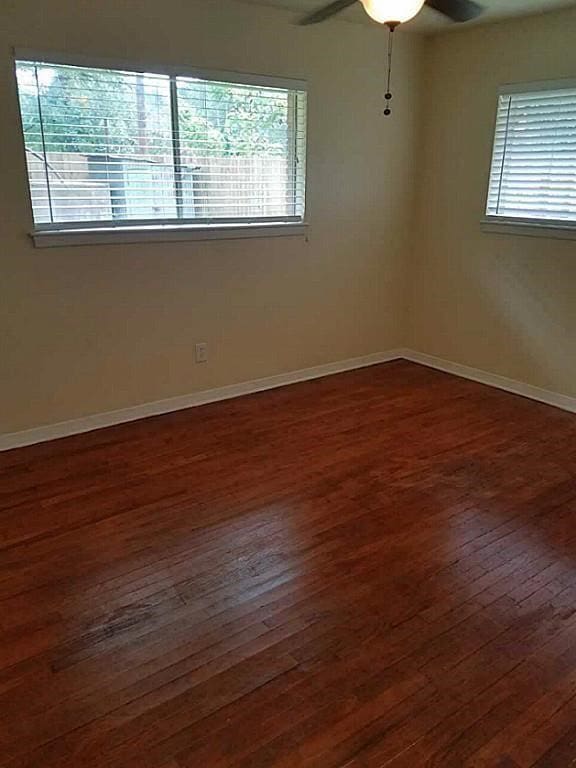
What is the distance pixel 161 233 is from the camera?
3.55 m

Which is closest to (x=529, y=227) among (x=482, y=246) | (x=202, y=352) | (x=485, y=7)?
(x=482, y=246)

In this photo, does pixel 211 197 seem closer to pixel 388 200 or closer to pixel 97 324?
pixel 97 324

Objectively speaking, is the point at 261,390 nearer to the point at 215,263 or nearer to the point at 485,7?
the point at 215,263

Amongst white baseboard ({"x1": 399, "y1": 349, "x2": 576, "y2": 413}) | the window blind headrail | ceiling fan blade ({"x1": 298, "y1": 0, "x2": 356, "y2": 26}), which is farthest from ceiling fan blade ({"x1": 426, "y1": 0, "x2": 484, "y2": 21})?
white baseboard ({"x1": 399, "y1": 349, "x2": 576, "y2": 413})

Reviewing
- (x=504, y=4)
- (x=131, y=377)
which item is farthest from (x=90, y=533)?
(x=504, y=4)

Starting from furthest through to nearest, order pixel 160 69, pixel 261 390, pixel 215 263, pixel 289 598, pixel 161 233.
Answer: pixel 261 390
pixel 215 263
pixel 161 233
pixel 160 69
pixel 289 598

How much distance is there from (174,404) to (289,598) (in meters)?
2.01

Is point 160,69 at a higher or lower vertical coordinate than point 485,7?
lower

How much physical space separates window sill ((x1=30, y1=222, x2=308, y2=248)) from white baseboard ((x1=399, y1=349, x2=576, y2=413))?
1.53m

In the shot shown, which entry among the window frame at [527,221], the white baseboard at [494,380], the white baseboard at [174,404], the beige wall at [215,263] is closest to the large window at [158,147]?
the beige wall at [215,263]

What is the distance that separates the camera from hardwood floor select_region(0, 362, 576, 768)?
164cm

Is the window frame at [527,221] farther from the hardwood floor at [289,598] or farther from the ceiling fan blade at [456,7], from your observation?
the hardwood floor at [289,598]

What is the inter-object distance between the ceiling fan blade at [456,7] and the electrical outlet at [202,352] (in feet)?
7.41

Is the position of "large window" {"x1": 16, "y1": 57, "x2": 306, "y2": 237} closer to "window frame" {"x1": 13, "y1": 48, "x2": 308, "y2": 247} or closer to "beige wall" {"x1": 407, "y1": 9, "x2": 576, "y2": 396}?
"window frame" {"x1": 13, "y1": 48, "x2": 308, "y2": 247}
